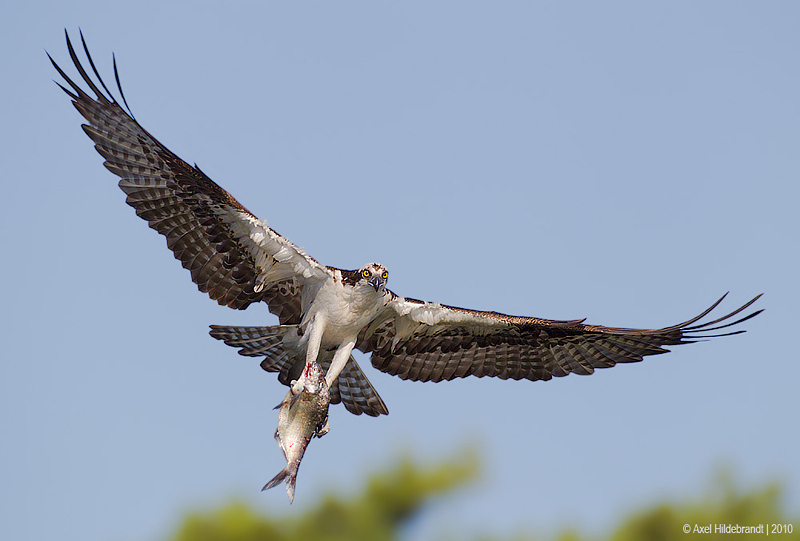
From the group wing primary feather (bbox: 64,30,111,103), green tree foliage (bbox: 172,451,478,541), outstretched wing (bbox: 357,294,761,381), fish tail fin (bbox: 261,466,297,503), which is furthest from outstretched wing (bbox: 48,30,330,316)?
green tree foliage (bbox: 172,451,478,541)

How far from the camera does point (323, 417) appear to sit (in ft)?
31.4

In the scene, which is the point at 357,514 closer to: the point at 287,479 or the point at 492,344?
the point at 492,344

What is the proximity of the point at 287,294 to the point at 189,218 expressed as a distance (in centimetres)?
145

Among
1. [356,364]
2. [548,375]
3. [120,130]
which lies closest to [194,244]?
[120,130]

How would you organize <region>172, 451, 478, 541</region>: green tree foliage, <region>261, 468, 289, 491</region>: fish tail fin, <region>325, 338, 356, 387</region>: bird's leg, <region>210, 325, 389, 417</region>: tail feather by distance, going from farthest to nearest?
<region>172, 451, 478, 541</region>: green tree foliage → <region>210, 325, 389, 417</region>: tail feather → <region>325, 338, 356, 387</region>: bird's leg → <region>261, 468, 289, 491</region>: fish tail fin

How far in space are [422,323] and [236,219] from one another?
8.34ft

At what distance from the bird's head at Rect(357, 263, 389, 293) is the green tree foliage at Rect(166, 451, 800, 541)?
3266mm

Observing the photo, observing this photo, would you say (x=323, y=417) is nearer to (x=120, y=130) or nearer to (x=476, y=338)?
(x=476, y=338)

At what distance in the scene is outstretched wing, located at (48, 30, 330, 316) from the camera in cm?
1063

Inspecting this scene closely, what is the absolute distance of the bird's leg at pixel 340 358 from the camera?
417 inches

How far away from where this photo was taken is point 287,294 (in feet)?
36.9

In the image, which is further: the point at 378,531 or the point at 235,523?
the point at 235,523

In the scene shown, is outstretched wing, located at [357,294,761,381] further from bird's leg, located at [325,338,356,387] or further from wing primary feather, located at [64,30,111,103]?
wing primary feather, located at [64,30,111,103]

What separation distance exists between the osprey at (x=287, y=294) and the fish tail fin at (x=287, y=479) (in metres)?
1.35
